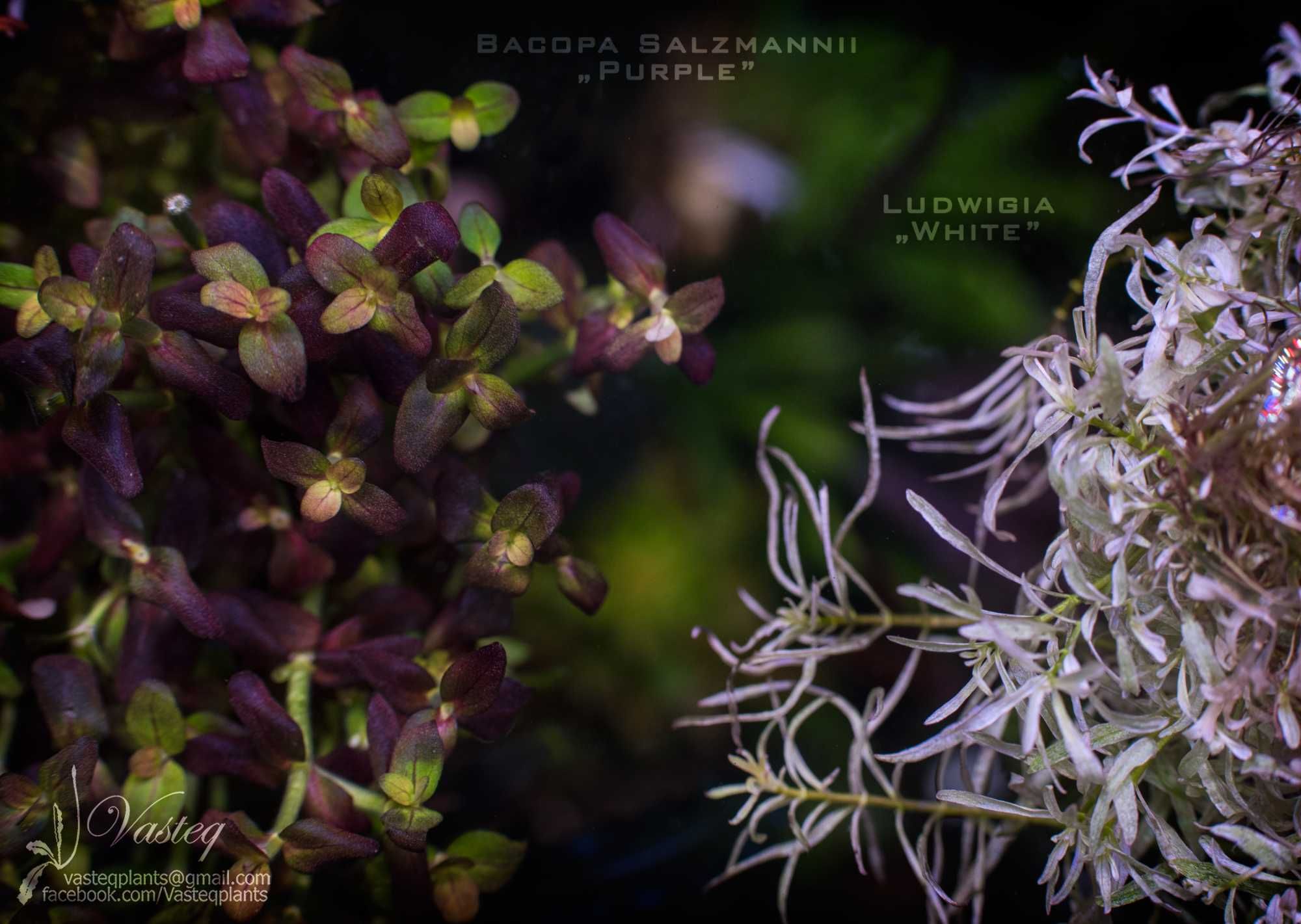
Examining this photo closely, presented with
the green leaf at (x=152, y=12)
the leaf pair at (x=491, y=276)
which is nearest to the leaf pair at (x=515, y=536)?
the leaf pair at (x=491, y=276)

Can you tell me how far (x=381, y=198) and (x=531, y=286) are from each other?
3.4 inches

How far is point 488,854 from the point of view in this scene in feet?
1.64

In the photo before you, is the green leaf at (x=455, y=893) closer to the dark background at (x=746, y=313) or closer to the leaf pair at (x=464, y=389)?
the dark background at (x=746, y=313)

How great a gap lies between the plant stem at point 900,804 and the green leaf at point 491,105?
42cm

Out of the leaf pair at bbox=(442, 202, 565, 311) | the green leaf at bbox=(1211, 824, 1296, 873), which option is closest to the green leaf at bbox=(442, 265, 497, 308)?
the leaf pair at bbox=(442, 202, 565, 311)

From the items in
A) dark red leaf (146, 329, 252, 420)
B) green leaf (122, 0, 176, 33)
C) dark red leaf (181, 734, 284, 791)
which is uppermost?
green leaf (122, 0, 176, 33)

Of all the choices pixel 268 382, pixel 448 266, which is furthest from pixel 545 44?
pixel 268 382

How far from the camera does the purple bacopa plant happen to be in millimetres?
419

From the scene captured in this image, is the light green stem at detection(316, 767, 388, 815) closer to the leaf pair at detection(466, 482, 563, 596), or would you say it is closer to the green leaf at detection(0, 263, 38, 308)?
the leaf pair at detection(466, 482, 563, 596)

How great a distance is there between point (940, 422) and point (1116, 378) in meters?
0.22

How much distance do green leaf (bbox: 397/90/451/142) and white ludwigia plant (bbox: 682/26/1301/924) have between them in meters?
0.26

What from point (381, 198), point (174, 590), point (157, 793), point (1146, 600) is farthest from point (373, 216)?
point (1146, 600)

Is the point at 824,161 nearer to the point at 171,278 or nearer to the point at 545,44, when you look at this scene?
the point at 545,44

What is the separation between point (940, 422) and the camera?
59 cm
